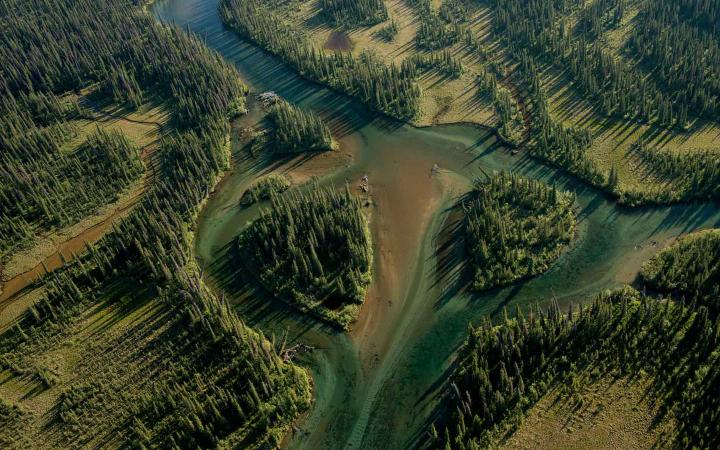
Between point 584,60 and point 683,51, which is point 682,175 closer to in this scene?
point 584,60

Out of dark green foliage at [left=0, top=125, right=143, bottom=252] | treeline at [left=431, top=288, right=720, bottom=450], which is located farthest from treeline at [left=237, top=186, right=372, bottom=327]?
dark green foliage at [left=0, top=125, right=143, bottom=252]

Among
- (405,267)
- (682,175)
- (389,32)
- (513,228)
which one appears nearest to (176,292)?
(405,267)

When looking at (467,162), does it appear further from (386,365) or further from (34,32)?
(34,32)

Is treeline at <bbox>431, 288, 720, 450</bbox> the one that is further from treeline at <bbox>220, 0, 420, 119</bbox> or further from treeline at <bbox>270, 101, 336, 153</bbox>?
treeline at <bbox>220, 0, 420, 119</bbox>

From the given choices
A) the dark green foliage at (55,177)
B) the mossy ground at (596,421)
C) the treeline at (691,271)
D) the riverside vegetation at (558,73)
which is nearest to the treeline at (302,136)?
the riverside vegetation at (558,73)

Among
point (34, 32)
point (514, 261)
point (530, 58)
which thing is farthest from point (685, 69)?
point (34, 32)

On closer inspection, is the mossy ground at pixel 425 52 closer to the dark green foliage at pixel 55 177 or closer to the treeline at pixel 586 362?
the treeline at pixel 586 362

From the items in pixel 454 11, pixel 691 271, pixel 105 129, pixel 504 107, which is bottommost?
pixel 691 271
